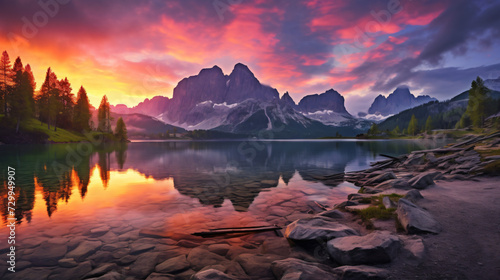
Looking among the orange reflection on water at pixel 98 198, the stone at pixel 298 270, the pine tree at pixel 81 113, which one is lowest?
the orange reflection on water at pixel 98 198

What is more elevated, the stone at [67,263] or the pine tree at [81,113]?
the pine tree at [81,113]

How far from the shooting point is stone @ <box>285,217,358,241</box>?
9.04 meters

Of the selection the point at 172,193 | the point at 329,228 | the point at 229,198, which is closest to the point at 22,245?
the point at 172,193

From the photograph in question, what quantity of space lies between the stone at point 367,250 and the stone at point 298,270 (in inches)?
26.9

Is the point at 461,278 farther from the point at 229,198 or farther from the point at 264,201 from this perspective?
the point at 229,198

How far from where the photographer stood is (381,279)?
607 cm

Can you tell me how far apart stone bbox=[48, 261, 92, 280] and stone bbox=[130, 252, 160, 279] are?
154 centimetres

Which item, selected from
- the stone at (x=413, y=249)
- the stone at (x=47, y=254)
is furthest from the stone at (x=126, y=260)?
the stone at (x=413, y=249)

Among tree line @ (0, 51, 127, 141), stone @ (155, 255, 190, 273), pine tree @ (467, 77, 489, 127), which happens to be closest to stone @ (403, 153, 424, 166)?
stone @ (155, 255, 190, 273)

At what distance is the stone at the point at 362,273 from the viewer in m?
6.13

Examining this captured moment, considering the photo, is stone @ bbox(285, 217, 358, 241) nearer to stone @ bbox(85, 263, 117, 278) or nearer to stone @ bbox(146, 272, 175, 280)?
stone @ bbox(146, 272, 175, 280)

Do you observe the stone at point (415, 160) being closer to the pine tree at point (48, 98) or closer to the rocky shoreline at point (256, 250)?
the rocky shoreline at point (256, 250)

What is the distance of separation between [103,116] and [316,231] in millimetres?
178955

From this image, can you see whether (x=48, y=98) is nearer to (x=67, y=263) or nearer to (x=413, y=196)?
(x=67, y=263)
